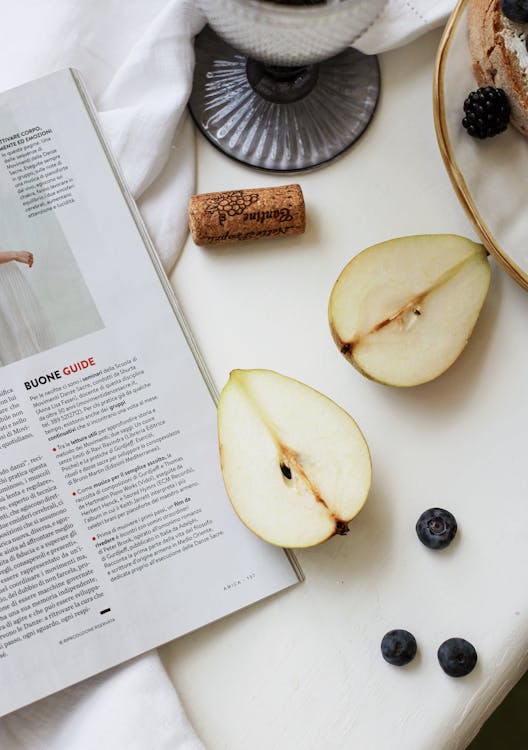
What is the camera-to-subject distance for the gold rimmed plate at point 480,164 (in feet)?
1.86

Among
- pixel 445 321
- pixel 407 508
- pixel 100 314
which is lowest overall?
pixel 407 508

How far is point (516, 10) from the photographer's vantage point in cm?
53

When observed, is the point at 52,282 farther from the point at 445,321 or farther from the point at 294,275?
the point at 445,321

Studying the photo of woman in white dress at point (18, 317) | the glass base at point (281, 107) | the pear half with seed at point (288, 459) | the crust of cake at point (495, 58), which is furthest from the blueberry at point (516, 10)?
the photo of woman in white dress at point (18, 317)

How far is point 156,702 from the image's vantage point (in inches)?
21.7

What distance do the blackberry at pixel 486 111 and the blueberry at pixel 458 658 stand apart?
0.38m

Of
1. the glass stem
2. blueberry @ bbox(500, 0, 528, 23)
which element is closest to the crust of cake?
blueberry @ bbox(500, 0, 528, 23)

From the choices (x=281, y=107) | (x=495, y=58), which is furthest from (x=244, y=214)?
(x=495, y=58)

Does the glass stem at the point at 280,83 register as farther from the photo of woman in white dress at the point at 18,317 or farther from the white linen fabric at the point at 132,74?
the photo of woman in white dress at the point at 18,317

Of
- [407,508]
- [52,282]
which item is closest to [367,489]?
[407,508]

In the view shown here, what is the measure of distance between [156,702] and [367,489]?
220 mm

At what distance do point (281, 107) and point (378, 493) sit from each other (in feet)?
1.05

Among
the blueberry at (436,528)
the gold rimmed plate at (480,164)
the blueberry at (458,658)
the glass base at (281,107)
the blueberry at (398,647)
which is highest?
the glass base at (281,107)

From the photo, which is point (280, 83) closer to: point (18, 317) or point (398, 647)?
point (18, 317)
